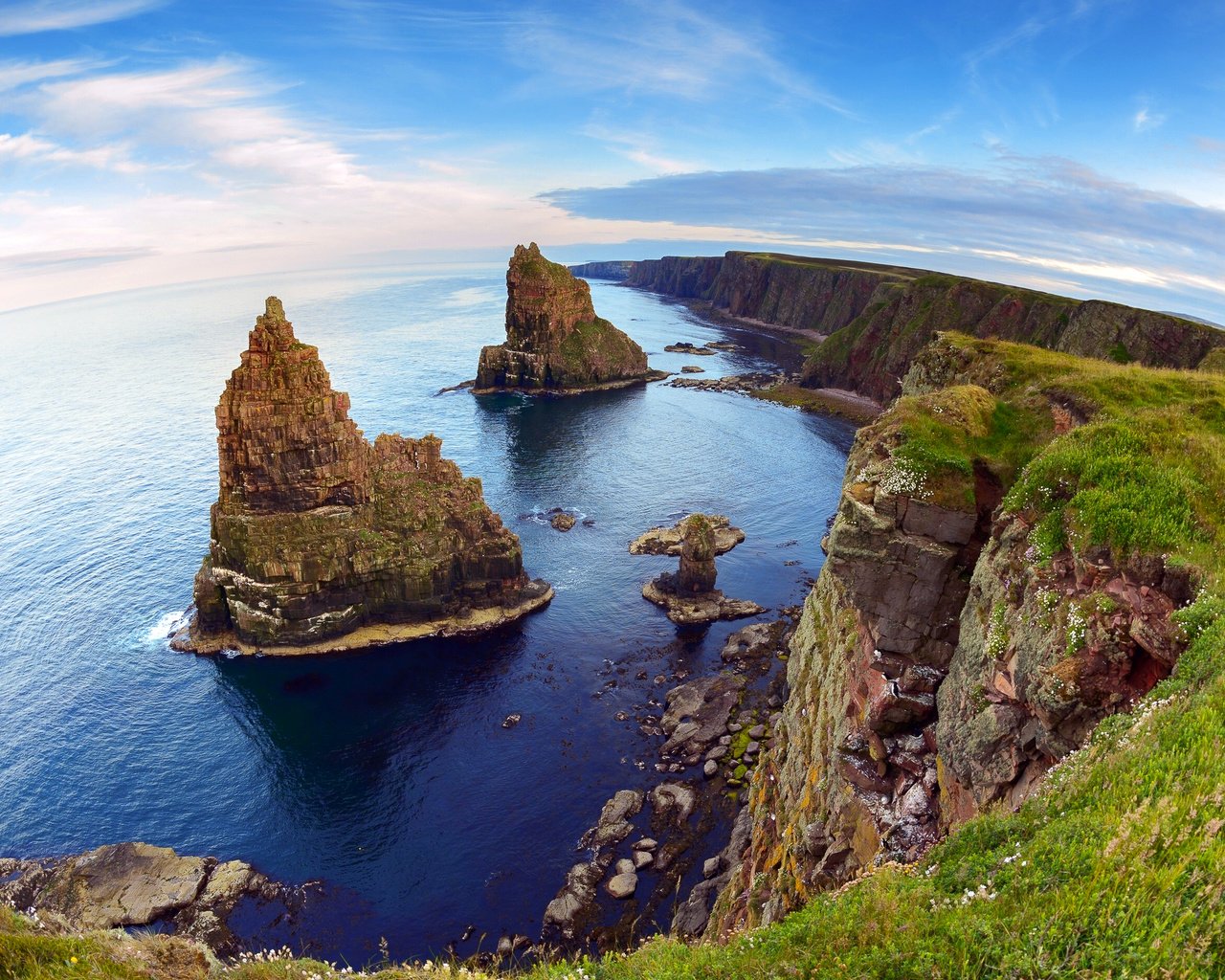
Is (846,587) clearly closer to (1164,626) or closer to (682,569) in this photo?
(1164,626)

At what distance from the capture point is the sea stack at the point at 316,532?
65062mm

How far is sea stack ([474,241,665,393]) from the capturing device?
170 m

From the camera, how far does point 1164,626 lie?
1908cm

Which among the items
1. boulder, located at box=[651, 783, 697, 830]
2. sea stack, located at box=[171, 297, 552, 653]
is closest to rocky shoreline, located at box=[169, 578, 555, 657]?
sea stack, located at box=[171, 297, 552, 653]

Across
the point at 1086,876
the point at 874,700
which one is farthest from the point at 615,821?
the point at 1086,876

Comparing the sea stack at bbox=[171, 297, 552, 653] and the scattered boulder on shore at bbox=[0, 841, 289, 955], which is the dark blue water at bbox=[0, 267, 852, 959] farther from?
the sea stack at bbox=[171, 297, 552, 653]

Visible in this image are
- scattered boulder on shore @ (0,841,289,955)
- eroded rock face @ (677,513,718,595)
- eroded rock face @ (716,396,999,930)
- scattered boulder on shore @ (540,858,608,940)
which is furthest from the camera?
eroded rock face @ (677,513,718,595)

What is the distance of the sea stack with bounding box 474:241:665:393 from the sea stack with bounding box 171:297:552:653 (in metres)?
103

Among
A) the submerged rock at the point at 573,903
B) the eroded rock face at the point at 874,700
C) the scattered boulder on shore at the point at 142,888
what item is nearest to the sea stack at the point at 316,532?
the scattered boulder on shore at the point at 142,888

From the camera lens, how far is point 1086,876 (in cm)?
1191

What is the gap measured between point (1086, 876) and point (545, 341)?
17116 cm

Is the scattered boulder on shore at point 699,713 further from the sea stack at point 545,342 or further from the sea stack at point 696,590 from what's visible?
the sea stack at point 545,342

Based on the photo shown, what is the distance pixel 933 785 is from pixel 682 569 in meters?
50.7

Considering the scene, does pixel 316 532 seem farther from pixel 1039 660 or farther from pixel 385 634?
pixel 1039 660
